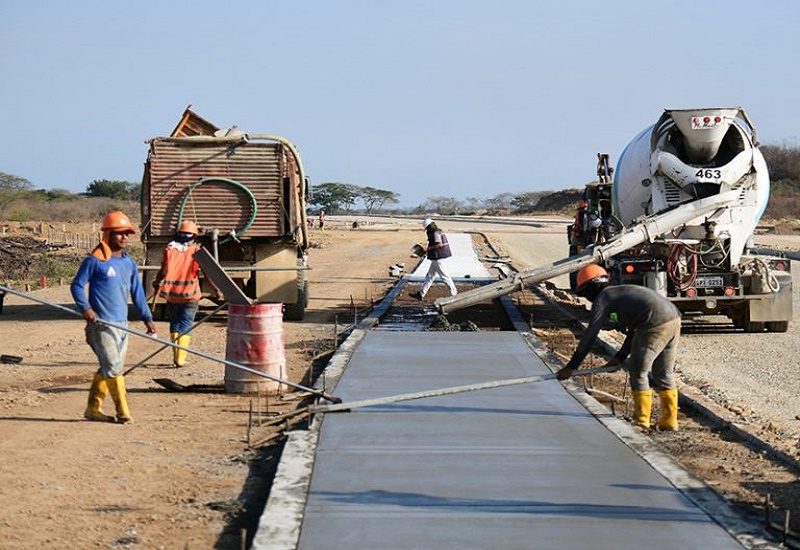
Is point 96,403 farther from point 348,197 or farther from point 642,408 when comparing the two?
point 348,197

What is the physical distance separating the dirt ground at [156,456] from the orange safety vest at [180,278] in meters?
0.83

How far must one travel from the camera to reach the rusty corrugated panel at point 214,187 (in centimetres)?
1856

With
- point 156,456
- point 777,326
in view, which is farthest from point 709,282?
point 156,456

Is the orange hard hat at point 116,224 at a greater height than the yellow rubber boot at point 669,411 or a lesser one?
greater

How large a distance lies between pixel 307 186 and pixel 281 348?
8.02 meters

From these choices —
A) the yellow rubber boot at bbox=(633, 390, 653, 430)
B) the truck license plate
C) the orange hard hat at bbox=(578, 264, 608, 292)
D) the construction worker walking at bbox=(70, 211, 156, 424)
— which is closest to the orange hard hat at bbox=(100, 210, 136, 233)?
the construction worker walking at bbox=(70, 211, 156, 424)

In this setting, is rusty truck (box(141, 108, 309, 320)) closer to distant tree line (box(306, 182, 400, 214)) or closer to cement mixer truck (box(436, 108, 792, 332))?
cement mixer truck (box(436, 108, 792, 332))

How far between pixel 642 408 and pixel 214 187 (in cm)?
1005

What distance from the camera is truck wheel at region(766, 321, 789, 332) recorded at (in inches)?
719

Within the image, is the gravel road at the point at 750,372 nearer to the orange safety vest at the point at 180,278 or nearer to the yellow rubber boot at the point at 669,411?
the yellow rubber boot at the point at 669,411

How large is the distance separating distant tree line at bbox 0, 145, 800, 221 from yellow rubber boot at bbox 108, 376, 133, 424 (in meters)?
10.8

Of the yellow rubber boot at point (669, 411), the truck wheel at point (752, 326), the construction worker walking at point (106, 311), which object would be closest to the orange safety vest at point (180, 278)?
the construction worker walking at point (106, 311)

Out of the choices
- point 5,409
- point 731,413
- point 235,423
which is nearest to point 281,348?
point 235,423

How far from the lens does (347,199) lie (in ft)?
431
